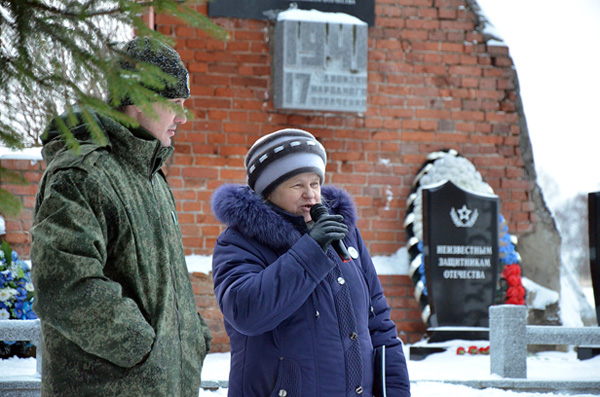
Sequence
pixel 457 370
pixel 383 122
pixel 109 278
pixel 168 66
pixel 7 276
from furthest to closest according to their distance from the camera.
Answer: pixel 383 122 → pixel 457 370 → pixel 7 276 → pixel 168 66 → pixel 109 278

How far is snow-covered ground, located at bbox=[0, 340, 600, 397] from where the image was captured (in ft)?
14.7

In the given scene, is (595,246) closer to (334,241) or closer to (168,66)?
(334,241)

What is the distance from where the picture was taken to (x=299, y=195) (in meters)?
2.48

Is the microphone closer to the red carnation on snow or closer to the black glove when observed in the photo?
the black glove

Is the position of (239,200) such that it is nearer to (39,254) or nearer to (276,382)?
(276,382)

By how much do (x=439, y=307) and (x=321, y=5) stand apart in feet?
9.35

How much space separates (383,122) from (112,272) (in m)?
5.29

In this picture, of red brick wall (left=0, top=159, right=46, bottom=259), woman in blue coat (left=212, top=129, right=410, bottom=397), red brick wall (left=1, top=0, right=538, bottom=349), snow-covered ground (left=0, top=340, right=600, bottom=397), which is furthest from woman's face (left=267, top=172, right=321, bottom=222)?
red brick wall (left=0, top=159, right=46, bottom=259)

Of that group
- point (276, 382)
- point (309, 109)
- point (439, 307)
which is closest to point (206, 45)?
point (309, 109)

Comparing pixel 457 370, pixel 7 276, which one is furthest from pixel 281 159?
pixel 457 370

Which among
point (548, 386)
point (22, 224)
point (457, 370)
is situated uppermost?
point (22, 224)

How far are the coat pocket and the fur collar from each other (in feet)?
1.27

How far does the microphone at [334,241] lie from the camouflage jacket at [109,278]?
1.81 ft

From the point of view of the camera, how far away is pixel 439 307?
20.6 feet
